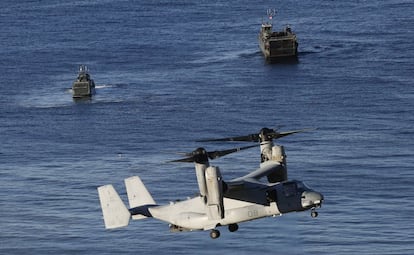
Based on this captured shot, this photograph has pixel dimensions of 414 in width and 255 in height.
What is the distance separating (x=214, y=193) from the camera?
12450 centimetres

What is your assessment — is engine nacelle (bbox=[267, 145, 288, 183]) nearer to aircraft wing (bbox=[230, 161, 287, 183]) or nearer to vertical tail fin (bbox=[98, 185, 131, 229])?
aircraft wing (bbox=[230, 161, 287, 183])

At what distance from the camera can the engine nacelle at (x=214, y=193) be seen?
124m

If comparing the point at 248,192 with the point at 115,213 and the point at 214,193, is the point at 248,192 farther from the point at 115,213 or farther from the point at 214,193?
the point at 115,213

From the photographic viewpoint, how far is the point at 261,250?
19550 centimetres

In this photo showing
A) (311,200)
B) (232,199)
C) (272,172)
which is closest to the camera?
(311,200)

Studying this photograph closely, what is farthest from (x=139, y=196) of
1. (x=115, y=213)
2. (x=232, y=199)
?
(x=232, y=199)

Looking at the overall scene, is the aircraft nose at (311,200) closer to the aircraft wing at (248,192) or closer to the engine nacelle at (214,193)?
the aircraft wing at (248,192)

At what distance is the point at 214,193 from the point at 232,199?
7.60m

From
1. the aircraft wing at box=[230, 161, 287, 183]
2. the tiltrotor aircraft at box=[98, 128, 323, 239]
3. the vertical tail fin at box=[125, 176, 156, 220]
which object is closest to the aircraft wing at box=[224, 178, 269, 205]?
the tiltrotor aircraft at box=[98, 128, 323, 239]

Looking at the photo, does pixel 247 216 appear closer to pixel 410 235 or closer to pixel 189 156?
pixel 189 156

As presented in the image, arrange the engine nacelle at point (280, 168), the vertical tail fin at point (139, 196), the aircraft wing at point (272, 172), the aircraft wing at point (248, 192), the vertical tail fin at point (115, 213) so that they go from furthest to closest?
the vertical tail fin at point (139, 196) → the engine nacelle at point (280, 168) → the vertical tail fin at point (115, 213) → the aircraft wing at point (272, 172) → the aircraft wing at point (248, 192)

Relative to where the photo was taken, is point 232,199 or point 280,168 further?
point 280,168

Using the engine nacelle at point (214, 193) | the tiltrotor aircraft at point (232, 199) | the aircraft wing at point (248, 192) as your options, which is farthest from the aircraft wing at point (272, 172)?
the engine nacelle at point (214, 193)

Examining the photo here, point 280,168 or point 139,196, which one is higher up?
point 280,168
